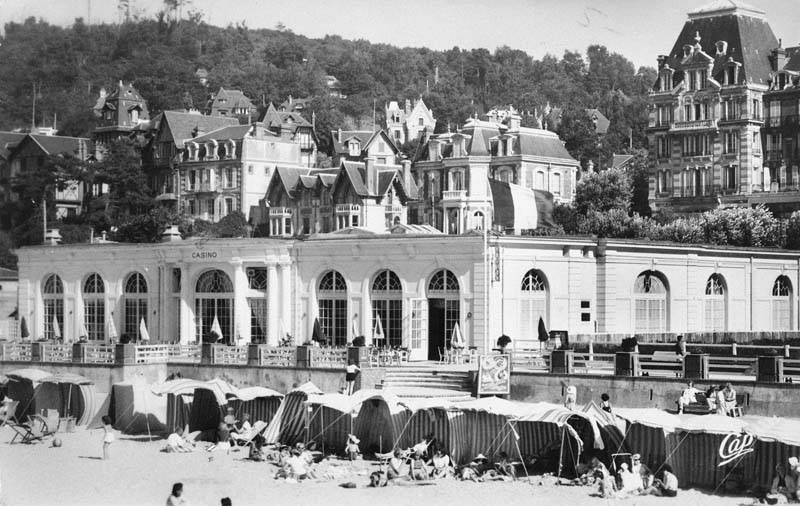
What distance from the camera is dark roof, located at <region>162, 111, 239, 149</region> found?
401 feet

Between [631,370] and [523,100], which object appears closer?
[631,370]

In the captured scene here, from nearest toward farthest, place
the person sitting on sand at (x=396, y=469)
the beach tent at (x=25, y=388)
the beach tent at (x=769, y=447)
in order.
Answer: the beach tent at (x=769, y=447), the person sitting on sand at (x=396, y=469), the beach tent at (x=25, y=388)

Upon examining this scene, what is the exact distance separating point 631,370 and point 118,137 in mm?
102769

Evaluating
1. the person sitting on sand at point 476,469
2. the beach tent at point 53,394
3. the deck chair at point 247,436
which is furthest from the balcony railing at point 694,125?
the person sitting on sand at point 476,469

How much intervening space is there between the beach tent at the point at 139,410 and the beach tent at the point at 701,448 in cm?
1622

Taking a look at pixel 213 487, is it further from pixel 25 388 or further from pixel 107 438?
pixel 25 388

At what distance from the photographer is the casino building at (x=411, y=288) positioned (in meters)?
44.5

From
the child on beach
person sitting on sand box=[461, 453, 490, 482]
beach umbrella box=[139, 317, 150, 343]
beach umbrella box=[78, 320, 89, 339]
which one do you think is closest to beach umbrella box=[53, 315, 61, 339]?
beach umbrella box=[78, 320, 89, 339]

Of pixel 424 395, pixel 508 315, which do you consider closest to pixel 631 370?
pixel 424 395

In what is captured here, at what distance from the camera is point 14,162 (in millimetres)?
123625

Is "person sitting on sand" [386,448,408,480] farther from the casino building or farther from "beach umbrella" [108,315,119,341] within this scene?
"beach umbrella" [108,315,119,341]

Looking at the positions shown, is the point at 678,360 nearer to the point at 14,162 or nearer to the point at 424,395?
the point at 424,395

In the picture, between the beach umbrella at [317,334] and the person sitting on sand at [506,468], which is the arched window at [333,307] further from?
the person sitting on sand at [506,468]

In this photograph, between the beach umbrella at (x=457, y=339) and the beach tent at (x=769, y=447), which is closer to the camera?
the beach tent at (x=769, y=447)
